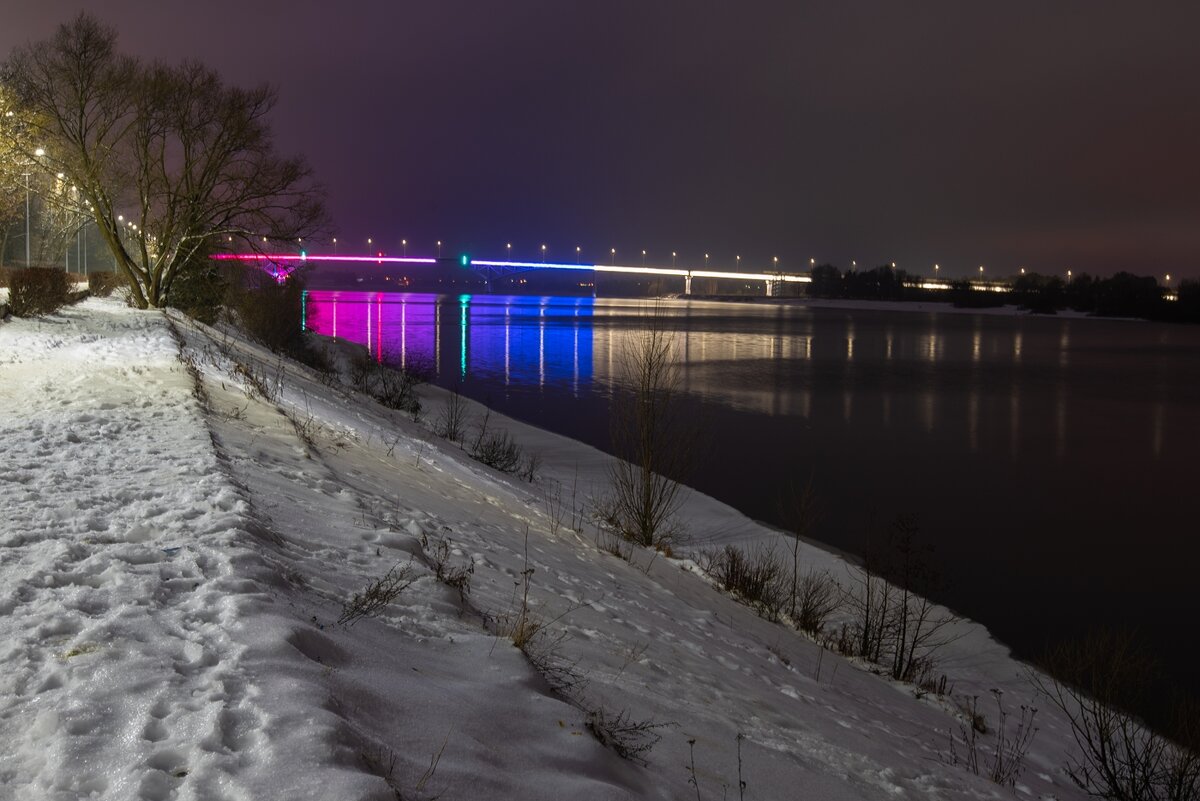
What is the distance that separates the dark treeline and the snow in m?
125

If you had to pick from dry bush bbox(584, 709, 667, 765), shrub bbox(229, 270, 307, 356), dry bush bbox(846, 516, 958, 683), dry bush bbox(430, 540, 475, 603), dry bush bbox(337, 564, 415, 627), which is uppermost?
shrub bbox(229, 270, 307, 356)

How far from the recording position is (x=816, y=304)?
534ft

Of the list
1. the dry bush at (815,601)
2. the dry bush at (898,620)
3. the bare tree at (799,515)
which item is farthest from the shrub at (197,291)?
the dry bush at (898,620)

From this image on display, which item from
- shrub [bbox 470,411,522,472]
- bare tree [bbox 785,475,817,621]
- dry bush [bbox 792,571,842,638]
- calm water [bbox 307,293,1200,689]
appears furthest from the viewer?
shrub [bbox 470,411,522,472]

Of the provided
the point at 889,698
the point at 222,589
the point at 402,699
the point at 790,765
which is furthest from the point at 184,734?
the point at 889,698

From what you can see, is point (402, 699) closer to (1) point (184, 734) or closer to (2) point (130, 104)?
(1) point (184, 734)

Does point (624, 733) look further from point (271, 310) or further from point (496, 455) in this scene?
point (271, 310)

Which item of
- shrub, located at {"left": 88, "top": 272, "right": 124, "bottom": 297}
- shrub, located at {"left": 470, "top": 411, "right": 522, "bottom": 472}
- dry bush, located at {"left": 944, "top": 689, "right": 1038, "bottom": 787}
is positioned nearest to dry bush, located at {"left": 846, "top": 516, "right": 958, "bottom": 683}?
dry bush, located at {"left": 944, "top": 689, "right": 1038, "bottom": 787}

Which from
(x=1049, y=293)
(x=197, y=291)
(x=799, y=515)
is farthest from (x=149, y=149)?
(x=1049, y=293)

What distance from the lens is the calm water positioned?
13.5 m

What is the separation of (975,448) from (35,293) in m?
24.7

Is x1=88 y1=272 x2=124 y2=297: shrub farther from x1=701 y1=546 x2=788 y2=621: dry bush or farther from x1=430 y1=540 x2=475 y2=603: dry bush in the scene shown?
x1=430 y1=540 x2=475 y2=603: dry bush

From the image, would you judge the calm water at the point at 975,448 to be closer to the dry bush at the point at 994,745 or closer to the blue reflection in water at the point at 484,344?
the blue reflection in water at the point at 484,344

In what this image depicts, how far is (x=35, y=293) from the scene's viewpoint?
840 inches
